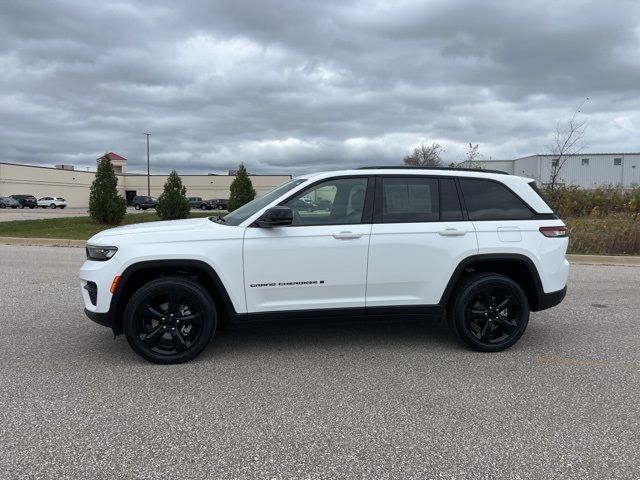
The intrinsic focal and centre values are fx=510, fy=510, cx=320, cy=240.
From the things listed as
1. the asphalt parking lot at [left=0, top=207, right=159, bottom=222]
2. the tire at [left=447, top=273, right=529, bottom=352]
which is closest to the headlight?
the tire at [left=447, top=273, right=529, bottom=352]

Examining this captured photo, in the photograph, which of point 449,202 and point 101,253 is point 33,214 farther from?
point 449,202

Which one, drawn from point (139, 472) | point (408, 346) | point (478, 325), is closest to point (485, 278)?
point (478, 325)

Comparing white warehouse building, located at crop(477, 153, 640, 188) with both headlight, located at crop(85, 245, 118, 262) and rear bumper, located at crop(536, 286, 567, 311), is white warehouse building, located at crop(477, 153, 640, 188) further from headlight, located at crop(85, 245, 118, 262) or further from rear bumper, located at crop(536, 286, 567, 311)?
headlight, located at crop(85, 245, 118, 262)

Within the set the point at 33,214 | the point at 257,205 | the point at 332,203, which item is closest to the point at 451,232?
the point at 332,203

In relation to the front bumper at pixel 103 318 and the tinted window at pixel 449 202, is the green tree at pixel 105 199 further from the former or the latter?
the tinted window at pixel 449 202

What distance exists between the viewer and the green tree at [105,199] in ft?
74.2

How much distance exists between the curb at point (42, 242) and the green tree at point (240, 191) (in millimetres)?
12211

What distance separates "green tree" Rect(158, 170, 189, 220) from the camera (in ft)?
76.3

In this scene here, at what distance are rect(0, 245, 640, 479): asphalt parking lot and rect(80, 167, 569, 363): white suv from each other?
0.42 meters

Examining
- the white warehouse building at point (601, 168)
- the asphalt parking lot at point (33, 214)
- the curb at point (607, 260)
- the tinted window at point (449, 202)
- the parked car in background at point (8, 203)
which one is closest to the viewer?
the tinted window at point (449, 202)

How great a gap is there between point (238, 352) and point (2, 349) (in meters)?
2.35

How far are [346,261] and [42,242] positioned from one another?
48.4 ft

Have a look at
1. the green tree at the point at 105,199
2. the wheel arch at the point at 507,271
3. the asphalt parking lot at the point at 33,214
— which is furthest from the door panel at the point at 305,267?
the asphalt parking lot at the point at 33,214

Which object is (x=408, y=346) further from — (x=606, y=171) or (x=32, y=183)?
(x=32, y=183)
